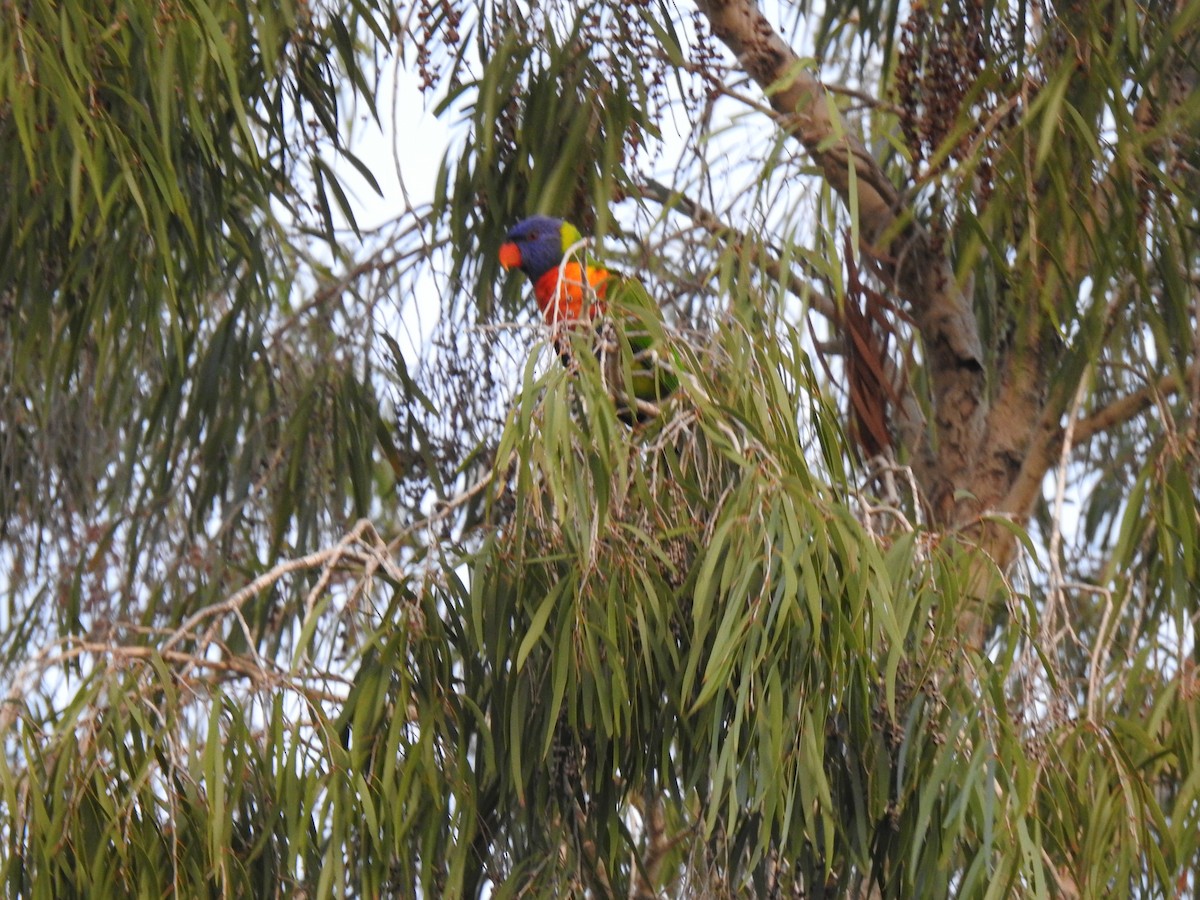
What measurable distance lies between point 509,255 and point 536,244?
9 cm

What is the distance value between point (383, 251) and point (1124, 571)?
1125 mm

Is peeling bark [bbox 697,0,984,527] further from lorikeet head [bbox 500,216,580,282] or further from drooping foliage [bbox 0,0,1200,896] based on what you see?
lorikeet head [bbox 500,216,580,282]

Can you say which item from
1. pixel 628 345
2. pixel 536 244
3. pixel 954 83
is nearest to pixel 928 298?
pixel 954 83

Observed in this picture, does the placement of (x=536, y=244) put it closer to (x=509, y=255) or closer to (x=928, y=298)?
(x=509, y=255)

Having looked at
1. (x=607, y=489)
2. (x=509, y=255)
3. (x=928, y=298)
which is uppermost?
(x=509, y=255)

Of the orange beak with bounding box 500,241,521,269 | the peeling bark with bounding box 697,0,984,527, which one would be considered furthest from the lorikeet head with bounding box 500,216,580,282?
the peeling bark with bounding box 697,0,984,527

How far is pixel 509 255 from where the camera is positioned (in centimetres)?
218

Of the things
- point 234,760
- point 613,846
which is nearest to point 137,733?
point 234,760

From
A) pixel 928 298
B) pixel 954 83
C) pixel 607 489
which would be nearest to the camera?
pixel 607 489

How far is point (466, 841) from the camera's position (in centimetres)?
127

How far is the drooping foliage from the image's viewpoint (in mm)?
1232

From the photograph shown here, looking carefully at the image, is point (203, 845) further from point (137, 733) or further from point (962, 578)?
point (962, 578)

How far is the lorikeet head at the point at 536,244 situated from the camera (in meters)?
2.13

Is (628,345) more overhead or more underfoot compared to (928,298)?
more underfoot
